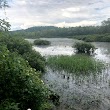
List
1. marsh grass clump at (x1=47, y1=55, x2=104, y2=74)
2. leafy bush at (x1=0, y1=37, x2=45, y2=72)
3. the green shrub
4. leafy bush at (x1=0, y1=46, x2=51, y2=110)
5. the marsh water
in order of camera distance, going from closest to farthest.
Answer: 1. the green shrub
2. leafy bush at (x1=0, y1=46, x2=51, y2=110)
3. the marsh water
4. marsh grass clump at (x1=47, y1=55, x2=104, y2=74)
5. leafy bush at (x1=0, y1=37, x2=45, y2=72)

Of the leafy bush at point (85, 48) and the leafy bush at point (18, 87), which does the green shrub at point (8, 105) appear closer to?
the leafy bush at point (18, 87)

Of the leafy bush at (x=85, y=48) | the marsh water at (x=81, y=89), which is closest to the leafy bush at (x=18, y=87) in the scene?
the marsh water at (x=81, y=89)

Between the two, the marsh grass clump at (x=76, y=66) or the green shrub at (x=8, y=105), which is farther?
the marsh grass clump at (x=76, y=66)

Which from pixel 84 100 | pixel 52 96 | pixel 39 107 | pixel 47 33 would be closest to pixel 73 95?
pixel 84 100

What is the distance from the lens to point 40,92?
10484 mm

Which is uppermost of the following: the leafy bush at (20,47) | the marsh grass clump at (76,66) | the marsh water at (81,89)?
the leafy bush at (20,47)

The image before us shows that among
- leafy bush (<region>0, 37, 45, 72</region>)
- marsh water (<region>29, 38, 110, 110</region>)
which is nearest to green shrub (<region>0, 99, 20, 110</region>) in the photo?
marsh water (<region>29, 38, 110, 110</region>)

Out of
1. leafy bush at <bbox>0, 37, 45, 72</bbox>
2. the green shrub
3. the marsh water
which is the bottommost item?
the marsh water

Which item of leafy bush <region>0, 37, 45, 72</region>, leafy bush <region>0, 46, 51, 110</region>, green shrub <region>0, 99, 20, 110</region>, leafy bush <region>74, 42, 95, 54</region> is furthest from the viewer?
leafy bush <region>74, 42, 95, 54</region>

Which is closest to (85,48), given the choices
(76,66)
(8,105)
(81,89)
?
(76,66)

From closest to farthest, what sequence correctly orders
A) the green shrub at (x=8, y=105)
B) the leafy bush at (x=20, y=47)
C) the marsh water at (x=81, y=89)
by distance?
the green shrub at (x=8, y=105) → the marsh water at (x=81, y=89) → the leafy bush at (x=20, y=47)

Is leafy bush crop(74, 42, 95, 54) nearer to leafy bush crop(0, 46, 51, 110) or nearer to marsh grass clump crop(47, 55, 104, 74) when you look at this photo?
marsh grass clump crop(47, 55, 104, 74)

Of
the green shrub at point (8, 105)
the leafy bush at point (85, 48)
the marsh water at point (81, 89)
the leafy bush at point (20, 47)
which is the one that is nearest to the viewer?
the green shrub at point (8, 105)

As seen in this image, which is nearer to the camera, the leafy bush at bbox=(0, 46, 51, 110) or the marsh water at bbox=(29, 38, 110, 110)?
the leafy bush at bbox=(0, 46, 51, 110)
